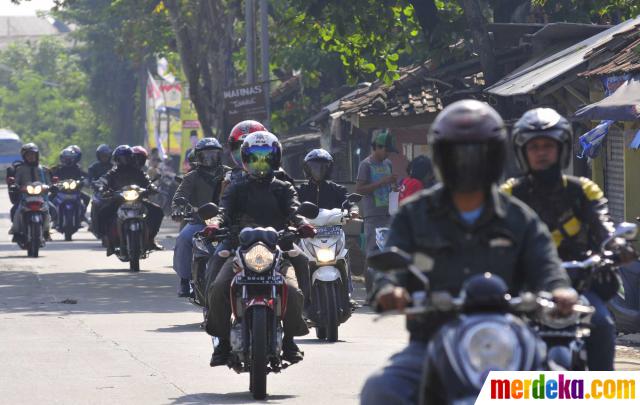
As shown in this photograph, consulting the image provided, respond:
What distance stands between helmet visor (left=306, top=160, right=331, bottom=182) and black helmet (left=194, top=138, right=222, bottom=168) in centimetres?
214

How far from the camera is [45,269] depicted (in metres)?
24.3

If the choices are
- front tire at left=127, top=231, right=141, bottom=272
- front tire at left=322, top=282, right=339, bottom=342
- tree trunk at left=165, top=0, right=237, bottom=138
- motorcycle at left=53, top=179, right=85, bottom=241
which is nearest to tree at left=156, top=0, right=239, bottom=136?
tree trunk at left=165, top=0, right=237, bottom=138

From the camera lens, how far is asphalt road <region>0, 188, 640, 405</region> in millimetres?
11219

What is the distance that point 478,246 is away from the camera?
19.7 ft

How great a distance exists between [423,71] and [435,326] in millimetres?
22147

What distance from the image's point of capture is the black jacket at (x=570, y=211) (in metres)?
8.11

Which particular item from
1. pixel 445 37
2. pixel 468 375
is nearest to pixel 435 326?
pixel 468 375

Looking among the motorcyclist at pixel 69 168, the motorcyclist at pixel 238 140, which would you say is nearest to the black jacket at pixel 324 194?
the motorcyclist at pixel 238 140

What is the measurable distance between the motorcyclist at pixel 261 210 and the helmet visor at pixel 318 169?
3.80 m

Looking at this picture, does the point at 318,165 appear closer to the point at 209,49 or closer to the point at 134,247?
the point at 134,247

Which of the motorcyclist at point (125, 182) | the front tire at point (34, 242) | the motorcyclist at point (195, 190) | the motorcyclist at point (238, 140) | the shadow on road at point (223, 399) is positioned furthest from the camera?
the front tire at point (34, 242)

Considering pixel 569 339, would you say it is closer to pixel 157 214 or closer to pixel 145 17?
pixel 157 214

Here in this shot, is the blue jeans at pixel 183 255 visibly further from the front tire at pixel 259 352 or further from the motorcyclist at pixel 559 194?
the motorcyclist at pixel 559 194

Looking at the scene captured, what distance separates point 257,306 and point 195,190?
23.4ft
